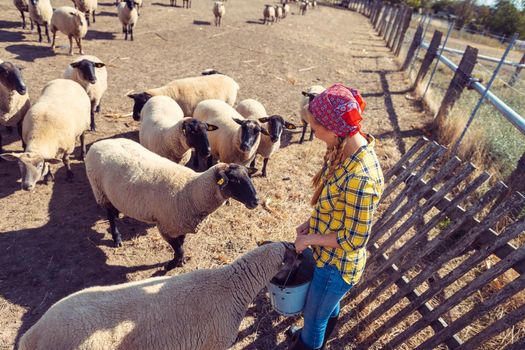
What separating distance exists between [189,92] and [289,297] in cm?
629

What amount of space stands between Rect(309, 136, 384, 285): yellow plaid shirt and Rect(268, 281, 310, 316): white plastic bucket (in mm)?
442

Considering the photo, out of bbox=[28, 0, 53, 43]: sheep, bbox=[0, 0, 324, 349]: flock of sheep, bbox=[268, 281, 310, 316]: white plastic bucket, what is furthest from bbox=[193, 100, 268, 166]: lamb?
bbox=[28, 0, 53, 43]: sheep

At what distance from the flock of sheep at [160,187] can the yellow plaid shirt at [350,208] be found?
0.65m

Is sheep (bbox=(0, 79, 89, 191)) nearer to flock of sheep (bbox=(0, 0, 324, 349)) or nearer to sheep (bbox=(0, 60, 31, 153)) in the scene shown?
flock of sheep (bbox=(0, 0, 324, 349))

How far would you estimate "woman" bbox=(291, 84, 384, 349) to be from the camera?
2.20 m

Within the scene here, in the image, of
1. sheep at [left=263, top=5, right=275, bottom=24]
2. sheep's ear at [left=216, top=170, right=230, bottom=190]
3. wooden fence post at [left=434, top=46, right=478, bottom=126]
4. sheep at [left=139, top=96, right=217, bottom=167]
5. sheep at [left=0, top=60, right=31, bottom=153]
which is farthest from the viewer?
sheep at [left=263, top=5, right=275, bottom=24]

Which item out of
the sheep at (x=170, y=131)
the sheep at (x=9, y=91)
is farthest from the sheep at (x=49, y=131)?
the sheep at (x=170, y=131)

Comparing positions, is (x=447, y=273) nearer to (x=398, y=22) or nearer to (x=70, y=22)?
(x=70, y=22)

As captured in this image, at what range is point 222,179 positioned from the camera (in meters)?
4.06

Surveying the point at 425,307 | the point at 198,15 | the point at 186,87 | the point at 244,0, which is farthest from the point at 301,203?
the point at 244,0

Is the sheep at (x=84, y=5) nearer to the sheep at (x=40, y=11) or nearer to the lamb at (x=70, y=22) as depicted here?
the sheep at (x=40, y=11)

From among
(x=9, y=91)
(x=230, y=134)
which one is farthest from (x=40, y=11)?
(x=230, y=134)

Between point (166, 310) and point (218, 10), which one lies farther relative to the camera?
point (218, 10)

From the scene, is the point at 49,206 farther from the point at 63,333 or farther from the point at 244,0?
the point at 244,0
